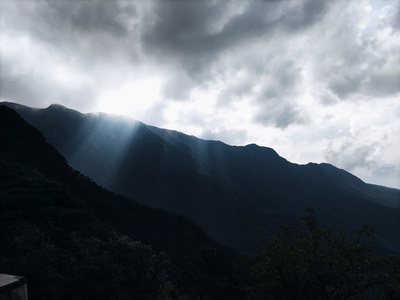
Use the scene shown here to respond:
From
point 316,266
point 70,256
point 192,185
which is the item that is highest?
point 192,185

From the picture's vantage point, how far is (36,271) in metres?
13.4

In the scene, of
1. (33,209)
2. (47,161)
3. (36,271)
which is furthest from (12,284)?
(47,161)

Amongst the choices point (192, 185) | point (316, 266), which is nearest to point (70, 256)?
point (316, 266)

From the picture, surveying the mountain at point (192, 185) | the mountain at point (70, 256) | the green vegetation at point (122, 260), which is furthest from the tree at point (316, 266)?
the mountain at point (192, 185)

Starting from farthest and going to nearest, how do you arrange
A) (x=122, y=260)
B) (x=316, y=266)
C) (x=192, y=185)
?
(x=192, y=185) → (x=122, y=260) → (x=316, y=266)

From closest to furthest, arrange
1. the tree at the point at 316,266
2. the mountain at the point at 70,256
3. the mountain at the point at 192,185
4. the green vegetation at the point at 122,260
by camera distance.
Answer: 1. the mountain at the point at 70,256
2. the green vegetation at the point at 122,260
3. the tree at the point at 316,266
4. the mountain at the point at 192,185

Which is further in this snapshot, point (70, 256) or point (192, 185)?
point (192, 185)

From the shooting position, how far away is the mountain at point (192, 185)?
128m

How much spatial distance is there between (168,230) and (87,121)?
124144 mm

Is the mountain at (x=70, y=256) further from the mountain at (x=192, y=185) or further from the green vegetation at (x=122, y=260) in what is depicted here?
the mountain at (x=192, y=185)

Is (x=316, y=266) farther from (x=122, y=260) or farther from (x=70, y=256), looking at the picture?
(x=70, y=256)

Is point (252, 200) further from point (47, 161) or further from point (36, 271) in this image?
point (36, 271)

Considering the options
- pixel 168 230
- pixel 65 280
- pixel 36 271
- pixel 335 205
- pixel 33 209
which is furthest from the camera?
pixel 335 205

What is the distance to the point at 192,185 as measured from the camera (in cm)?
13738
